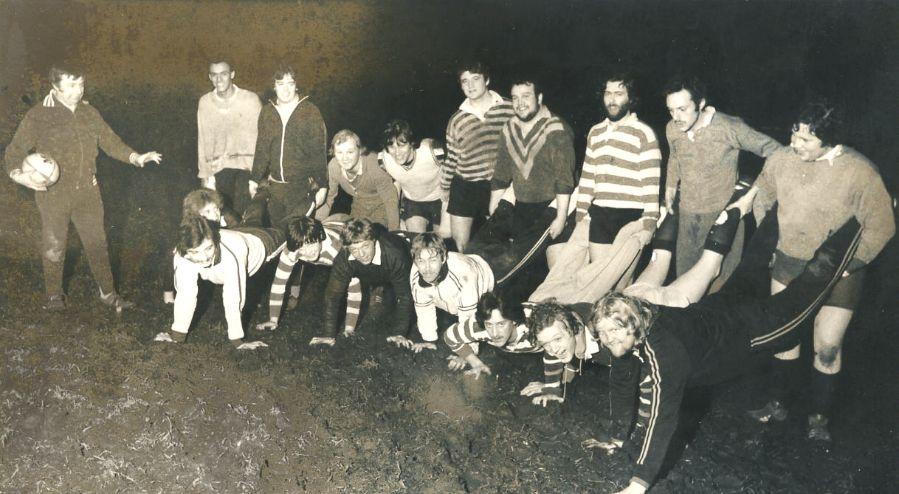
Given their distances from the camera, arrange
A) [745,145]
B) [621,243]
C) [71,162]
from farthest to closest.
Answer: [71,162] → [621,243] → [745,145]

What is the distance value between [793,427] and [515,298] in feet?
5.76

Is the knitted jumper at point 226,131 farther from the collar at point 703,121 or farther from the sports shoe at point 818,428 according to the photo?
the sports shoe at point 818,428

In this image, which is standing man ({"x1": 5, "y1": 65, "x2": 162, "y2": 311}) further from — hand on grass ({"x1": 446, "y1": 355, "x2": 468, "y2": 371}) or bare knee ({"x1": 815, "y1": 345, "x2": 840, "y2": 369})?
bare knee ({"x1": 815, "y1": 345, "x2": 840, "y2": 369})

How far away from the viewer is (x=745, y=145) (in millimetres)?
4301

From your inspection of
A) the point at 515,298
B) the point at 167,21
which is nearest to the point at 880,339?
the point at 515,298

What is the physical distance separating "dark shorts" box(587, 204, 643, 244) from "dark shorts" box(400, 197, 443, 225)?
1.33 metres

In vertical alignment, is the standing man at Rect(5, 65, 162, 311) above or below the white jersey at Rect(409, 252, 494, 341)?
above

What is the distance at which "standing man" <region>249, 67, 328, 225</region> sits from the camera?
5266 mm

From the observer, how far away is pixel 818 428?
12.8 feet

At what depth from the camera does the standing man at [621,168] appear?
4.48 meters

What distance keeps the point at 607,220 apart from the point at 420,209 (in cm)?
153

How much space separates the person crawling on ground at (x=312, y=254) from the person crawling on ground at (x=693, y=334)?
192cm

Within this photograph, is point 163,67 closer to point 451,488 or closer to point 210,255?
point 210,255

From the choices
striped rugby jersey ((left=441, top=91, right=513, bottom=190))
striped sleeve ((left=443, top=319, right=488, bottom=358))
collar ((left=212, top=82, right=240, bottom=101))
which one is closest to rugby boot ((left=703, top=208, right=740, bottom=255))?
striped sleeve ((left=443, top=319, right=488, bottom=358))
